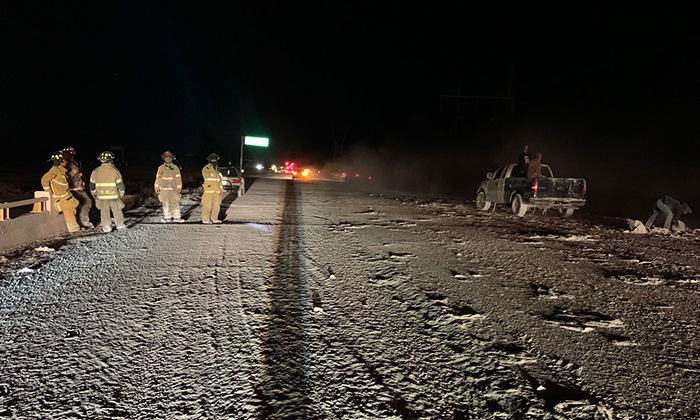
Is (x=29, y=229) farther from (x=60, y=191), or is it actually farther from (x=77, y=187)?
(x=77, y=187)

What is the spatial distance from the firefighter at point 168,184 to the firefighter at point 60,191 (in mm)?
1831

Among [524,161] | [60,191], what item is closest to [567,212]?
[524,161]

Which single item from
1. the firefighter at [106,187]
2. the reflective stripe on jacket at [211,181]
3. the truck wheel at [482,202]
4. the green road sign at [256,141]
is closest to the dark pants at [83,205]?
the firefighter at [106,187]

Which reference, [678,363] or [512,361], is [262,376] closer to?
[512,361]

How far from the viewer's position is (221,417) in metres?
2.78

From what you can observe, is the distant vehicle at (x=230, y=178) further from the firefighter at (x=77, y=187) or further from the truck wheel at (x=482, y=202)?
the truck wheel at (x=482, y=202)

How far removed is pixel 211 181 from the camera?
34.1 feet

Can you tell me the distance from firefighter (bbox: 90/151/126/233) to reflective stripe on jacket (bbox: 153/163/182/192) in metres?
1.07

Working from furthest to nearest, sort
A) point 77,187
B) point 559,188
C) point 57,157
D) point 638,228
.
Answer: point 559,188
point 638,228
point 77,187
point 57,157

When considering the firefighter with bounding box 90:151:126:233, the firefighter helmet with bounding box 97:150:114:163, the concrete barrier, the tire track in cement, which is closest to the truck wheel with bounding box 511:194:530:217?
the tire track in cement

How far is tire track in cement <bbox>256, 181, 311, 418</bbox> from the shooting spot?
2.93 meters

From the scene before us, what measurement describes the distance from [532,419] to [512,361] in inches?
32.1

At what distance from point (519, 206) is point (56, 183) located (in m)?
13.1

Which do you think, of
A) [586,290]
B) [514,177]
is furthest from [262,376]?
[514,177]
